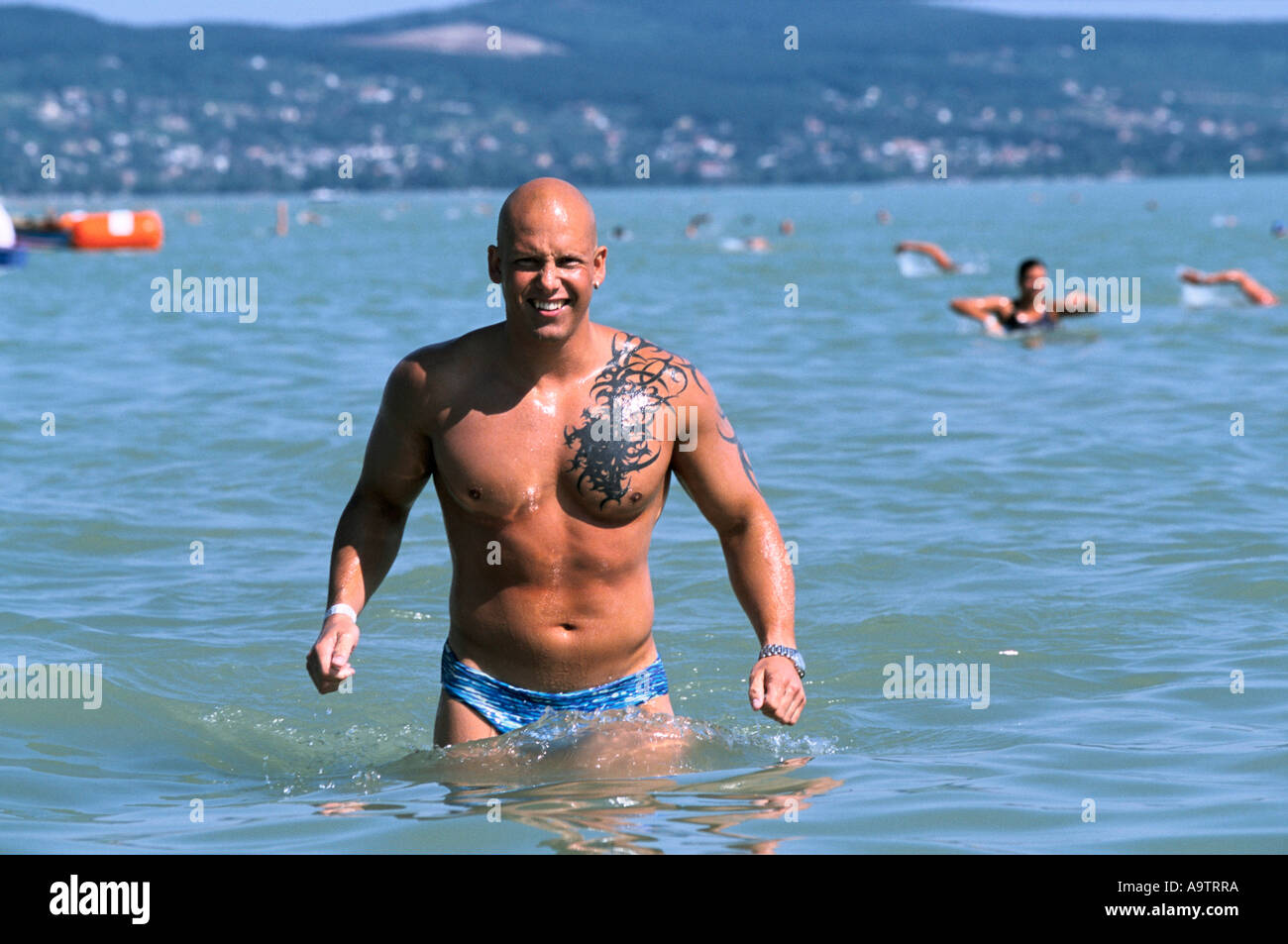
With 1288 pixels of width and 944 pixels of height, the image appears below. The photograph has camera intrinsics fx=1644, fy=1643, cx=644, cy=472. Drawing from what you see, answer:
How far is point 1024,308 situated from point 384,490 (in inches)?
517

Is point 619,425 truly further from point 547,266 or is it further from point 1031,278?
point 1031,278

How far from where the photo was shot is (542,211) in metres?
3.98

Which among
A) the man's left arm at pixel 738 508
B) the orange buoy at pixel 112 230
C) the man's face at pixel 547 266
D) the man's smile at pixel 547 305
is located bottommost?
the man's left arm at pixel 738 508

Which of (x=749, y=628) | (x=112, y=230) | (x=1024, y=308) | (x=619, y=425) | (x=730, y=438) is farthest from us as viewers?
(x=112, y=230)

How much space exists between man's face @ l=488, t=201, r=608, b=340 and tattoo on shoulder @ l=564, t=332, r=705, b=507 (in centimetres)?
23

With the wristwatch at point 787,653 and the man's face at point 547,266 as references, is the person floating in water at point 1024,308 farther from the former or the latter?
the man's face at point 547,266

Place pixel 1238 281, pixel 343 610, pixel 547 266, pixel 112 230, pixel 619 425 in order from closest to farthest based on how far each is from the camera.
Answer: pixel 547 266, pixel 343 610, pixel 619 425, pixel 1238 281, pixel 112 230

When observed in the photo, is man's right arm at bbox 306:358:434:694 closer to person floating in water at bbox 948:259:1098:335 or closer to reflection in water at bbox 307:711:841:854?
reflection in water at bbox 307:711:841:854

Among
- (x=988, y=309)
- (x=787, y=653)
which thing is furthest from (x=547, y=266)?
(x=988, y=309)

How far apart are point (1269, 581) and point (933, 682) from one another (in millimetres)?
2009

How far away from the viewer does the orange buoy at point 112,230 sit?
3744 cm

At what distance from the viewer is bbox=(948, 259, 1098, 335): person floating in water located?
16.5 metres

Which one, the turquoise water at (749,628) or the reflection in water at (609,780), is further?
the turquoise water at (749,628)

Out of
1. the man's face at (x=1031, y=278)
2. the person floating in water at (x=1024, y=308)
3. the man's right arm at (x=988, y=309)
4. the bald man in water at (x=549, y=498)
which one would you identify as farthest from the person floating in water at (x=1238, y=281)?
the bald man in water at (x=549, y=498)
